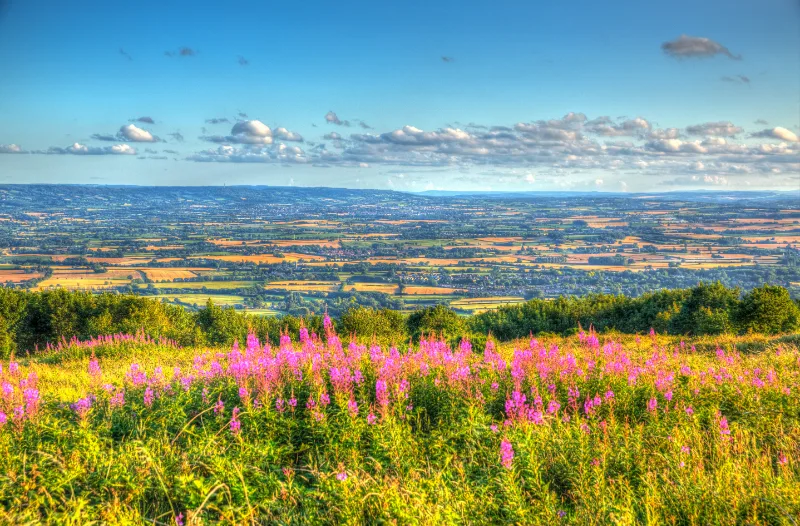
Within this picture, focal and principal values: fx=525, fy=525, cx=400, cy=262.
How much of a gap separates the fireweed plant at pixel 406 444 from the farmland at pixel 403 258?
42.8 metres

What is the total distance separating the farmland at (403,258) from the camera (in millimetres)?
84056

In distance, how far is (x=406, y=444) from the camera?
5836mm

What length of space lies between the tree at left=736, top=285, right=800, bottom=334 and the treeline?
41 millimetres

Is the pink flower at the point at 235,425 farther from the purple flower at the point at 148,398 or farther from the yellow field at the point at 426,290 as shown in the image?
the yellow field at the point at 426,290

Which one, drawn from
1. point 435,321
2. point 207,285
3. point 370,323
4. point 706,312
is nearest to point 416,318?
point 435,321

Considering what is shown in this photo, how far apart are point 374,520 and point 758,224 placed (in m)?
173

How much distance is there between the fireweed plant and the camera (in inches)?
181

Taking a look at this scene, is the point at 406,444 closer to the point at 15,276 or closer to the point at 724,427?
the point at 724,427

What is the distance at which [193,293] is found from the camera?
82.4 metres

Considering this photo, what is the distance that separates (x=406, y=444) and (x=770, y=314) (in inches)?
1045

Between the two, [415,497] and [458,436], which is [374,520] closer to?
[415,497]

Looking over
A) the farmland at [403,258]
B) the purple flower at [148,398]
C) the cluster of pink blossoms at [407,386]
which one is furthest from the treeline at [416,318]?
the purple flower at [148,398]

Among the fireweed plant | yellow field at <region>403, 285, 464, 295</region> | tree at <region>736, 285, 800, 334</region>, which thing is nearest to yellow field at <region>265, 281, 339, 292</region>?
yellow field at <region>403, 285, 464, 295</region>

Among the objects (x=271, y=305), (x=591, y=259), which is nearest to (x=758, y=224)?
(x=591, y=259)
